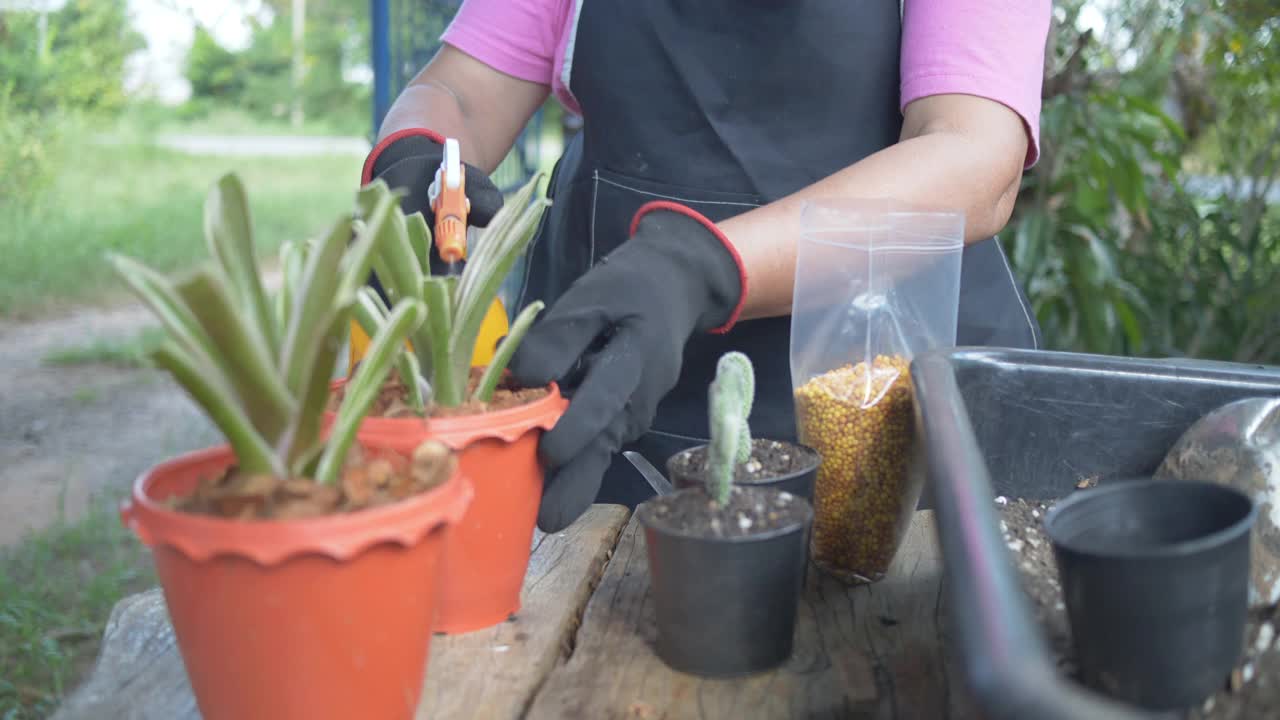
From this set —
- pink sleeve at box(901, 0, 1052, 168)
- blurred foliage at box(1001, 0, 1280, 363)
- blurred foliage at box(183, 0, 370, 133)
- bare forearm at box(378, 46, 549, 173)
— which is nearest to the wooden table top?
pink sleeve at box(901, 0, 1052, 168)

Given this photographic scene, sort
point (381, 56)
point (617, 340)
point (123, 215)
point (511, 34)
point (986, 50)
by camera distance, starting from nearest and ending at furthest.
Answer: point (617, 340)
point (986, 50)
point (511, 34)
point (381, 56)
point (123, 215)

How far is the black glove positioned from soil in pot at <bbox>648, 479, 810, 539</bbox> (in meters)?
0.41

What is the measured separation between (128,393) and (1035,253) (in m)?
3.51

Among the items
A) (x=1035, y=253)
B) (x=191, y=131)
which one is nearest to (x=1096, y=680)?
(x=1035, y=253)

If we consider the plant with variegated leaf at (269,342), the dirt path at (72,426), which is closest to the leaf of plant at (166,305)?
the plant with variegated leaf at (269,342)

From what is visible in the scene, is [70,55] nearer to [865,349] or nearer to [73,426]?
[73,426]

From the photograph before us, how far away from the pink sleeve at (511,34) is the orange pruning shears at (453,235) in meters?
0.51

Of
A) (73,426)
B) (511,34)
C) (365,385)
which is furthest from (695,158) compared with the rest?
(73,426)

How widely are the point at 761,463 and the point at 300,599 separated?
0.38 metres

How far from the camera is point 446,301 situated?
74 cm

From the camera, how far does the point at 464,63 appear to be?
149cm

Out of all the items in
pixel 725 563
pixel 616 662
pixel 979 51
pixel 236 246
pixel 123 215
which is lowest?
pixel 123 215

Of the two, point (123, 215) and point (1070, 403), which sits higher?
point (1070, 403)

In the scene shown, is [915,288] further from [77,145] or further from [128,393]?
[77,145]
